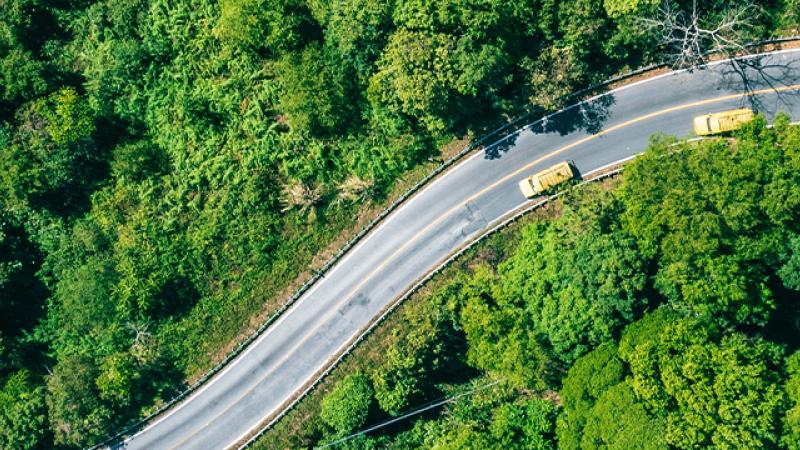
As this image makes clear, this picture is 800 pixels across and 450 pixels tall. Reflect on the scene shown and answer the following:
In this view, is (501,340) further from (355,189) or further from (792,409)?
(792,409)

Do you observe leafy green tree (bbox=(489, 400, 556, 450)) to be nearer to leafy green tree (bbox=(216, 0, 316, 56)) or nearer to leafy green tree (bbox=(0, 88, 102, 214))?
leafy green tree (bbox=(216, 0, 316, 56))

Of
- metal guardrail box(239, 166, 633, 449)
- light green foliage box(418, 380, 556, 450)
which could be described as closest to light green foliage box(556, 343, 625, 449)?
light green foliage box(418, 380, 556, 450)

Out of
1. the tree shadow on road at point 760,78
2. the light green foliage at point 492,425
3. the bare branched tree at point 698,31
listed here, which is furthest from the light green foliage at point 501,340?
the tree shadow on road at point 760,78

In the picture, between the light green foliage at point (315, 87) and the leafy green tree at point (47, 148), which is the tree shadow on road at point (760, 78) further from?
the leafy green tree at point (47, 148)

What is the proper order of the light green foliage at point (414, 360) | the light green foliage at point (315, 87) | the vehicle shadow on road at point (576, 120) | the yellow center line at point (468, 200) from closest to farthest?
the light green foliage at point (414, 360) < the yellow center line at point (468, 200) < the light green foliage at point (315, 87) < the vehicle shadow on road at point (576, 120)

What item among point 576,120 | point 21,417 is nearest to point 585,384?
point 576,120
